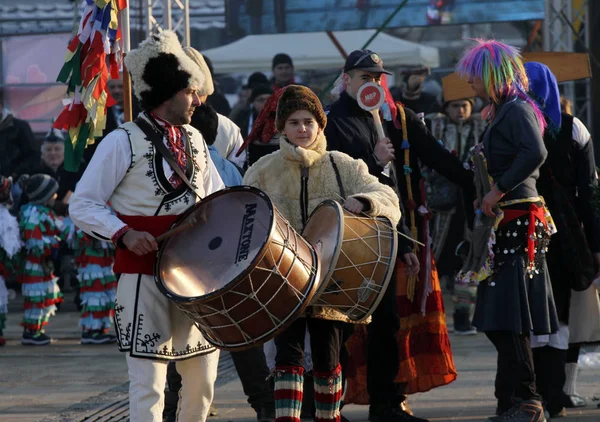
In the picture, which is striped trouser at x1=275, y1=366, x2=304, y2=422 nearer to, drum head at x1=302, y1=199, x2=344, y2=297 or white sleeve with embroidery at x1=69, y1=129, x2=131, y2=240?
drum head at x1=302, y1=199, x2=344, y2=297

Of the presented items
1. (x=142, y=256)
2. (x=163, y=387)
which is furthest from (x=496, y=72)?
(x=163, y=387)

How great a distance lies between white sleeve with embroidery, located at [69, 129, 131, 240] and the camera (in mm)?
4738

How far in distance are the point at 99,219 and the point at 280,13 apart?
513 inches

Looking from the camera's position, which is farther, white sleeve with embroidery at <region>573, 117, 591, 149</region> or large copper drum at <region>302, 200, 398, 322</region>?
white sleeve with embroidery at <region>573, 117, 591, 149</region>

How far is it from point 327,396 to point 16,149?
1055 cm

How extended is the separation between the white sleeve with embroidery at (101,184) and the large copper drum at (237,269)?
299 millimetres

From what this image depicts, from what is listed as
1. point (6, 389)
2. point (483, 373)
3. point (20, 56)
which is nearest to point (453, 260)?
point (483, 373)

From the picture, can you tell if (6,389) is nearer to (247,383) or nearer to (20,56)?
(247,383)

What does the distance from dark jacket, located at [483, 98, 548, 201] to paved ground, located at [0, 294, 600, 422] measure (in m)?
1.37

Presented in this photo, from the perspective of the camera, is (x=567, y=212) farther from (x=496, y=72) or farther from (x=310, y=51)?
(x=310, y=51)

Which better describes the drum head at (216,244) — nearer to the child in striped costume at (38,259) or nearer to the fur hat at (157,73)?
the fur hat at (157,73)

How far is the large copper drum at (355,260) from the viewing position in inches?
200

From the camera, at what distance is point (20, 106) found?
57.2 ft

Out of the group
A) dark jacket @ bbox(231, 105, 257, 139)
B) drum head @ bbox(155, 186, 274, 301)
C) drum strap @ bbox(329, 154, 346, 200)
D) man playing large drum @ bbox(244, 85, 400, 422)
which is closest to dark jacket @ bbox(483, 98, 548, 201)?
man playing large drum @ bbox(244, 85, 400, 422)
